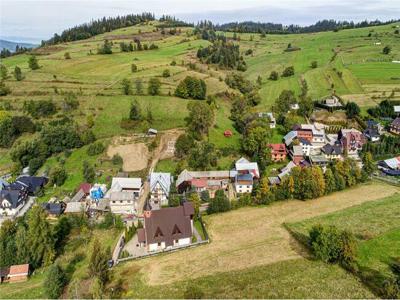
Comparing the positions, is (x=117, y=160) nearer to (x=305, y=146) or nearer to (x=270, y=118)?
(x=305, y=146)

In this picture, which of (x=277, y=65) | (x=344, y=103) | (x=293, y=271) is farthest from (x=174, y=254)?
(x=277, y=65)

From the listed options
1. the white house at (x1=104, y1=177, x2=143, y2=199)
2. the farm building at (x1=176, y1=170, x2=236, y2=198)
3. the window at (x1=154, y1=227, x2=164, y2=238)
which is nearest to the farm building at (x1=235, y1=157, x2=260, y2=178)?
the farm building at (x1=176, y1=170, x2=236, y2=198)

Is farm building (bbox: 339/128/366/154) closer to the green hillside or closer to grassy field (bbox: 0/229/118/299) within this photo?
the green hillside

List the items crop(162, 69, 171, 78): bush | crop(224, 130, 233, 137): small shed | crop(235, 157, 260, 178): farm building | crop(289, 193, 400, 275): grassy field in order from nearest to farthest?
crop(289, 193, 400, 275): grassy field → crop(235, 157, 260, 178): farm building → crop(224, 130, 233, 137): small shed → crop(162, 69, 171, 78): bush

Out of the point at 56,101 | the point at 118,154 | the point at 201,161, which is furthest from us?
the point at 56,101

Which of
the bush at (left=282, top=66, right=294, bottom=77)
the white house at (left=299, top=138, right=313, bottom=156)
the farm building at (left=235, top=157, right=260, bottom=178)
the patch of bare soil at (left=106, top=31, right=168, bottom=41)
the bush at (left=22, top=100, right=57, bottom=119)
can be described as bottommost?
the farm building at (left=235, top=157, right=260, bottom=178)

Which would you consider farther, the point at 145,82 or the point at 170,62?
the point at 170,62

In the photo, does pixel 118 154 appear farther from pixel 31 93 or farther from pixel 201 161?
pixel 31 93
